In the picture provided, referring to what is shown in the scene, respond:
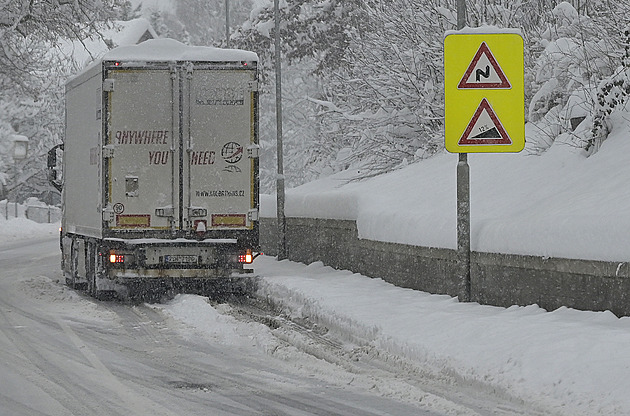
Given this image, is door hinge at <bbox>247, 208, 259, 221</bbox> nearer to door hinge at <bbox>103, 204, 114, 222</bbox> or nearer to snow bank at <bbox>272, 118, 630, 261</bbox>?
snow bank at <bbox>272, 118, 630, 261</bbox>

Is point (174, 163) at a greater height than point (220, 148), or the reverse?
point (220, 148)

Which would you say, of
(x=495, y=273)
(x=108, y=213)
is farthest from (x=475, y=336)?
(x=108, y=213)

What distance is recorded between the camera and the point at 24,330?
14.0 m

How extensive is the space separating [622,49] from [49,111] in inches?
→ 2229

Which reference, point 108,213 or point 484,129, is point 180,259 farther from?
point 484,129

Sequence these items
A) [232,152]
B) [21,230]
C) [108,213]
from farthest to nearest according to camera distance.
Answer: [21,230], [232,152], [108,213]

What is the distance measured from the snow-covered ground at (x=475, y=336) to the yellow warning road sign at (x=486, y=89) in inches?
72.1

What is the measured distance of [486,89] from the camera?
13.2m

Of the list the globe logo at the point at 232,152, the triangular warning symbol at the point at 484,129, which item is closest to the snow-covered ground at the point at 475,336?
the triangular warning symbol at the point at 484,129

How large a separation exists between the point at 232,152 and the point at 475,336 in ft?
24.1

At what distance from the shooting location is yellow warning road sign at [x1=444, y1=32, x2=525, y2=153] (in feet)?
43.3

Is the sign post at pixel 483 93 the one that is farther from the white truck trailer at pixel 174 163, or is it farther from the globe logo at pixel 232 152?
the globe logo at pixel 232 152

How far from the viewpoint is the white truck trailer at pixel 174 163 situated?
55.7ft

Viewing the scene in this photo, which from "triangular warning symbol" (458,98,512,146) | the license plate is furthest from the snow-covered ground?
"triangular warning symbol" (458,98,512,146)
